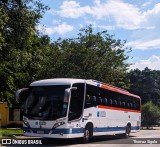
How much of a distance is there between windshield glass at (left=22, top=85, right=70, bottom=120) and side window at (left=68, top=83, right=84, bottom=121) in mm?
491

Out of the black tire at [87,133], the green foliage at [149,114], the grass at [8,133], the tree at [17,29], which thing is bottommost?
the grass at [8,133]

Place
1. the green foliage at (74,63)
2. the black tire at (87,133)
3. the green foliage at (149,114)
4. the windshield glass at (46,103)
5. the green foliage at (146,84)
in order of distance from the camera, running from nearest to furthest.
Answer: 1. the windshield glass at (46,103)
2. the black tire at (87,133)
3. the green foliage at (74,63)
4. the green foliage at (149,114)
5. the green foliage at (146,84)

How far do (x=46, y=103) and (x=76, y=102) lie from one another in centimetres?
157

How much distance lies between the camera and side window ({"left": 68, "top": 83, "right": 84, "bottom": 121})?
60.3ft

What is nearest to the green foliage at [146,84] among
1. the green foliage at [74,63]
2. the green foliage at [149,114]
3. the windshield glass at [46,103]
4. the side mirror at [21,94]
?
the green foliage at [149,114]

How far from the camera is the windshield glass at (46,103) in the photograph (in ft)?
58.7

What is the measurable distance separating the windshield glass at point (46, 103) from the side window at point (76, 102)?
1.61 feet

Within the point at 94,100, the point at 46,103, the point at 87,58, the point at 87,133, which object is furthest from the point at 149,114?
the point at 46,103

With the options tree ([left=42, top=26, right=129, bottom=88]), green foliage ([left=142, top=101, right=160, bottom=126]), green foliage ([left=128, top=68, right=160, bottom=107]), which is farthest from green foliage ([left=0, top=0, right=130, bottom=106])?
green foliage ([left=128, top=68, right=160, bottom=107])

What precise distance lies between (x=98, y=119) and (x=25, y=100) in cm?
469

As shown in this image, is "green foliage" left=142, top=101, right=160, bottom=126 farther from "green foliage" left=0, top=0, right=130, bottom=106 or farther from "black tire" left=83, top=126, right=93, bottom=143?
"black tire" left=83, top=126, right=93, bottom=143

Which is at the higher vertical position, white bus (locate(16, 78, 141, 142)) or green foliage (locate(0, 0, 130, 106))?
green foliage (locate(0, 0, 130, 106))

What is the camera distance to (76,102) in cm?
1878

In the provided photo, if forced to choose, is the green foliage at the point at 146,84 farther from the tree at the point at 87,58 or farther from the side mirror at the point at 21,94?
the side mirror at the point at 21,94
